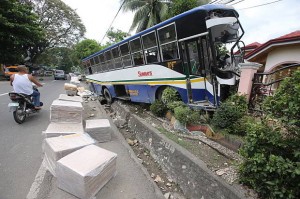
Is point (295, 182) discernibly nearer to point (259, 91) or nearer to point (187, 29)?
point (259, 91)

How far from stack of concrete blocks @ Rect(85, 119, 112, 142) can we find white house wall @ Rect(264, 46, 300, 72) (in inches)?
309

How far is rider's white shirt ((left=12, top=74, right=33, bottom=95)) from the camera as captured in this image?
6.00 meters

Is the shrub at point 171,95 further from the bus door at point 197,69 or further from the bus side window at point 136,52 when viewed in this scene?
the bus side window at point 136,52

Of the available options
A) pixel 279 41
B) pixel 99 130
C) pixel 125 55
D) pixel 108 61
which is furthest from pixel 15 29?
pixel 279 41

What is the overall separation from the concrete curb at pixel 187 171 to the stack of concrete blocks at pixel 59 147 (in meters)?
1.48

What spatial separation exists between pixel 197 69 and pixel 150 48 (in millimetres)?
2036

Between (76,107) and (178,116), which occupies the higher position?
(76,107)

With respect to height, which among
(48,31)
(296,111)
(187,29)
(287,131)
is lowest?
(287,131)

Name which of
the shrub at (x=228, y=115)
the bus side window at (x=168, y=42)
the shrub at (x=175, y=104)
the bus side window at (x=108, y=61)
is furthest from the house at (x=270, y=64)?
the bus side window at (x=108, y=61)

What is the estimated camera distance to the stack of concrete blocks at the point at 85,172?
2.80m

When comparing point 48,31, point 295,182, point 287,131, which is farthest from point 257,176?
point 48,31

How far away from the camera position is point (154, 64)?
22.0 feet

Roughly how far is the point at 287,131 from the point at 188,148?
1.83 m

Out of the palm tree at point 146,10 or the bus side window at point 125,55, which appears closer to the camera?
the bus side window at point 125,55
